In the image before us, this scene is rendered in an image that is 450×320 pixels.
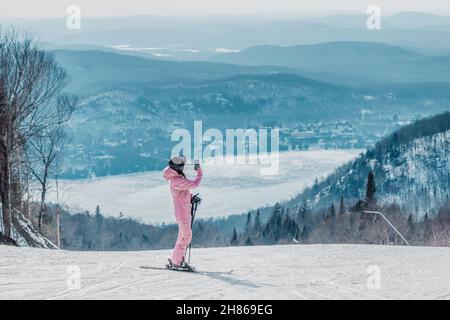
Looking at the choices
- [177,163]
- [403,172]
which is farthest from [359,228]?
[403,172]

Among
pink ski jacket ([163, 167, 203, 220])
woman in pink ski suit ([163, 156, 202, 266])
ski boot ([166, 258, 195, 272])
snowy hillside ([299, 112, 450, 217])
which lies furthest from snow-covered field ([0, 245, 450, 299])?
snowy hillside ([299, 112, 450, 217])

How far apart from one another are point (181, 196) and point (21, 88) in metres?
17.1

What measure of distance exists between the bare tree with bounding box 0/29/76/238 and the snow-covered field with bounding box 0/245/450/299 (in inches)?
458

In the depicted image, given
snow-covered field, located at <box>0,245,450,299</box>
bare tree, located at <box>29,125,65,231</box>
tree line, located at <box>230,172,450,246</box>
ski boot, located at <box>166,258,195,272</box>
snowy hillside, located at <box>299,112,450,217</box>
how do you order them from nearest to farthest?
1. snow-covered field, located at <box>0,245,450,299</box>
2. ski boot, located at <box>166,258,195,272</box>
3. bare tree, located at <box>29,125,65,231</box>
4. tree line, located at <box>230,172,450,246</box>
5. snowy hillside, located at <box>299,112,450,217</box>

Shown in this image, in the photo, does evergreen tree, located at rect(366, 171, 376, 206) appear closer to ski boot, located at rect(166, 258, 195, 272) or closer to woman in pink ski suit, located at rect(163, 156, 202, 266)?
ski boot, located at rect(166, 258, 195, 272)

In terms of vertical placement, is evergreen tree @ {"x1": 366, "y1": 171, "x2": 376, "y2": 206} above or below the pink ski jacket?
below

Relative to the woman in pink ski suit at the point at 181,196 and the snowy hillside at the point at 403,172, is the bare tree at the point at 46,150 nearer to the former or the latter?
the woman in pink ski suit at the point at 181,196

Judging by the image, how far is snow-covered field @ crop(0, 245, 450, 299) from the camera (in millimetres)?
11641

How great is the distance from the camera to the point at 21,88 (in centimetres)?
2862

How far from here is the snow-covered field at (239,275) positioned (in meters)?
11.6

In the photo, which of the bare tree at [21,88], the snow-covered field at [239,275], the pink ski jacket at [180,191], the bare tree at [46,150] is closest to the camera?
the snow-covered field at [239,275]

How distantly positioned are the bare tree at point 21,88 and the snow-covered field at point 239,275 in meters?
11.6

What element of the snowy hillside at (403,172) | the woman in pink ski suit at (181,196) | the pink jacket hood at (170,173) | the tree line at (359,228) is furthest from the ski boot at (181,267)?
the snowy hillside at (403,172)
